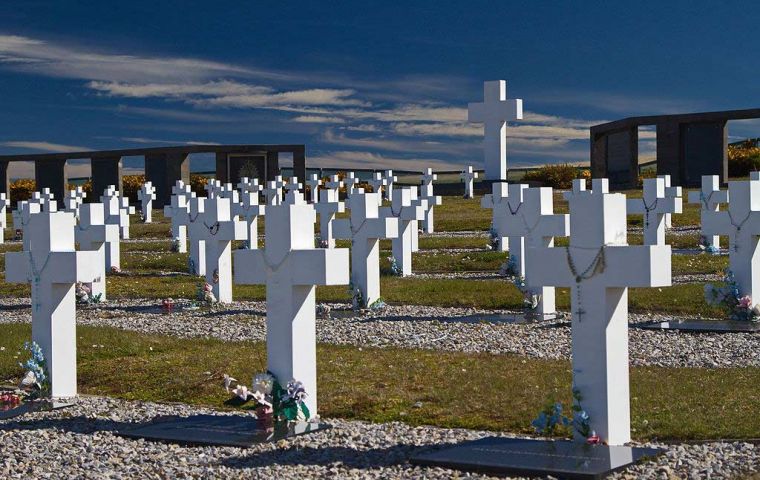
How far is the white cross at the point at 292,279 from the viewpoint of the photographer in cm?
902

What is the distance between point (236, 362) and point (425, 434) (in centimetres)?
393

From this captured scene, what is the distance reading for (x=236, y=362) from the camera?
12109 millimetres

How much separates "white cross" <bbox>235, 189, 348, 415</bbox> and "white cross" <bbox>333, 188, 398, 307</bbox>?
7.21 m


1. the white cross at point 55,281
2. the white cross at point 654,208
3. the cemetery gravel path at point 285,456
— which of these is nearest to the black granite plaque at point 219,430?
the cemetery gravel path at point 285,456

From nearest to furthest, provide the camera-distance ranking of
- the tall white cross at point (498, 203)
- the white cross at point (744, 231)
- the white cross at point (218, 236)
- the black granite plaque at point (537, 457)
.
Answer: the black granite plaque at point (537, 457) → the white cross at point (744, 231) → the white cross at point (218, 236) → the tall white cross at point (498, 203)

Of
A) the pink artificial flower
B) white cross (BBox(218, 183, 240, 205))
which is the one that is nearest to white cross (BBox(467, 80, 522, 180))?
white cross (BBox(218, 183, 240, 205))

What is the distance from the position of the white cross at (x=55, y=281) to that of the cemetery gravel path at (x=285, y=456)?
56.9 inches

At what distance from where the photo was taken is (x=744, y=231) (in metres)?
15.3

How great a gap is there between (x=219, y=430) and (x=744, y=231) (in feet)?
29.6

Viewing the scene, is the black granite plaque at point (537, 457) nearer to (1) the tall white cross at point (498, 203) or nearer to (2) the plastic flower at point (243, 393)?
(2) the plastic flower at point (243, 393)

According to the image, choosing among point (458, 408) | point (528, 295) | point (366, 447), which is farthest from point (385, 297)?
point (366, 447)

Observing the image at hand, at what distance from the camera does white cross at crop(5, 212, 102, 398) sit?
10641 millimetres

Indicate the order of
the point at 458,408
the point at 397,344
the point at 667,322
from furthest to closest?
the point at 667,322 < the point at 397,344 < the point at 458,408

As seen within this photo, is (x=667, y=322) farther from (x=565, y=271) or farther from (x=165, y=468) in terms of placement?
(x=165, y=468)
